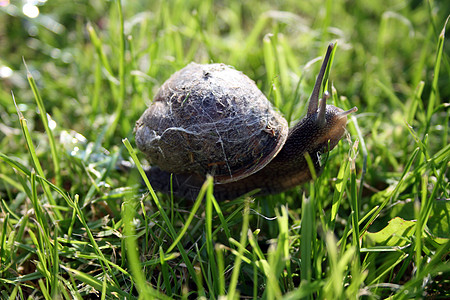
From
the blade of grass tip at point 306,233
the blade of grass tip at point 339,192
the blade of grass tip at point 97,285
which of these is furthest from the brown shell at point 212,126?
the blade of grass tip at point 97,285

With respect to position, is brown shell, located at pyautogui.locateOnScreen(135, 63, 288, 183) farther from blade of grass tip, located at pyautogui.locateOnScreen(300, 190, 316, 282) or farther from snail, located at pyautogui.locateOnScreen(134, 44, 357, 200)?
blade of grass tip, located at pyautogui.locateOnScreen(300, 190, 316, 282)

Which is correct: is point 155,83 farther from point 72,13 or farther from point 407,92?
point 407,92

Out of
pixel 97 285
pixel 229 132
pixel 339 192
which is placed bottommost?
pixel 97 285

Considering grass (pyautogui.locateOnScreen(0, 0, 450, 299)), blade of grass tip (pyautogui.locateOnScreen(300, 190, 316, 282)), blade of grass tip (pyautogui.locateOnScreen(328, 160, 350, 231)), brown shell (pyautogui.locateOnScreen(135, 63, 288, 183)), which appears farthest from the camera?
brown shell (pyautogui.locateOnScreen(135, 63, 288, 183))

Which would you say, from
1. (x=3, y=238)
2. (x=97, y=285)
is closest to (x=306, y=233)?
(x=97, y=285)

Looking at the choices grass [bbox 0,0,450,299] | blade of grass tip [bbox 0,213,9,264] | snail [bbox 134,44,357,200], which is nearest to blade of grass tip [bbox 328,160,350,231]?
grass [bbox 0,0,450,299]

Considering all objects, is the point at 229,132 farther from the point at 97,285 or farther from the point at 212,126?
the point at 97,285
